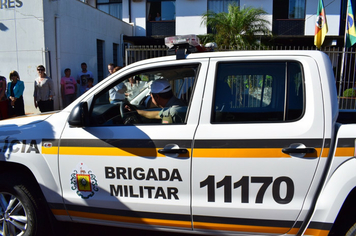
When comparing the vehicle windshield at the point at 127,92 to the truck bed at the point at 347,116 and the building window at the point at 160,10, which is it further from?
the building window at the point at 160,10

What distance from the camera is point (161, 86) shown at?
300cm

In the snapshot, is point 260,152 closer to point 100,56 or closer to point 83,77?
point 83,77

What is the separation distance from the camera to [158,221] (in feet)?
8.41

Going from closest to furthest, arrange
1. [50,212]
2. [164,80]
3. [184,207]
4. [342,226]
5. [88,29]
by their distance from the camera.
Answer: [342,226] → [184,207] → [50,212] → [164,80] → [88,29]

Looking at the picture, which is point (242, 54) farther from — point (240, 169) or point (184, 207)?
point (184, 207)

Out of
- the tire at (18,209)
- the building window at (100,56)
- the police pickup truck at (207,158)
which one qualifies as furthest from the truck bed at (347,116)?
the building window at (100,56)

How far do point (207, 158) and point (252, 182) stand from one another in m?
0.38

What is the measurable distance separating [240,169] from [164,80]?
3.88 feet

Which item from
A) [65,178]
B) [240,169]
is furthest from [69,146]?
[240,169]

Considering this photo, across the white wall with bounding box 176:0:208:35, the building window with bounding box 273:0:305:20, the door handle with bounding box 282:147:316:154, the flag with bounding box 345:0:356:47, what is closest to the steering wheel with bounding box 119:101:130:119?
the door handle with bounding box 282:147:316:154

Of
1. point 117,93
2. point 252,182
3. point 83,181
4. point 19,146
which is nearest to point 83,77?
point 117,93

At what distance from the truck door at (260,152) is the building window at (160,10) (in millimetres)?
16757

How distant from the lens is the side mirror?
2.48 meters

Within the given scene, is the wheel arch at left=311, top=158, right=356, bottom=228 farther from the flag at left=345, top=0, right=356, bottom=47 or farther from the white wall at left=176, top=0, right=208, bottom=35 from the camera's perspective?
the white wall at left=176, top=0, right=208, bottom=35
